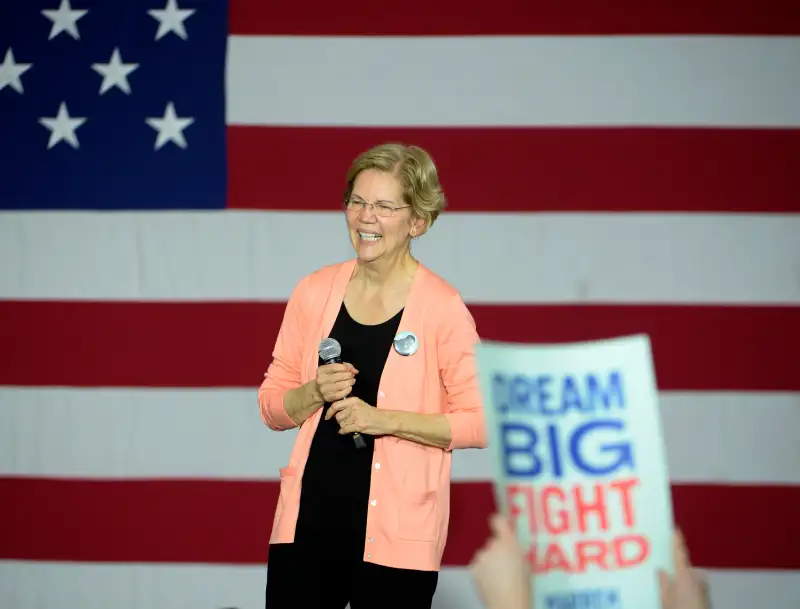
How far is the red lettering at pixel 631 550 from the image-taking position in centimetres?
66

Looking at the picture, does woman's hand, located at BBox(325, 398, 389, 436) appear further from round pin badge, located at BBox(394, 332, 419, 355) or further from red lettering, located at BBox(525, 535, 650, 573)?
red lettering, located at BBox(525, 535, 650, 573)

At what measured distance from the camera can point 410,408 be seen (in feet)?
5.11

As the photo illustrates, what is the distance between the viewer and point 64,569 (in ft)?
8.49

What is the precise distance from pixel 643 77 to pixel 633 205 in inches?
13.0

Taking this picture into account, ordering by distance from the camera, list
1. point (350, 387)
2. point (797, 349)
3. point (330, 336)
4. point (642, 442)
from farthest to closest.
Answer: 1. point (797, 349)
2. point (330, 336)
3. point (350, 387)
4. point (642, 442)

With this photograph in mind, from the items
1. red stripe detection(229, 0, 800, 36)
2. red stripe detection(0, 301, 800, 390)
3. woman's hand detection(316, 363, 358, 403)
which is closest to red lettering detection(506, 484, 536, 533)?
woman's hand detection(316, 363, 358, 403)

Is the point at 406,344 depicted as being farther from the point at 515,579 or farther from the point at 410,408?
the point at 515,579

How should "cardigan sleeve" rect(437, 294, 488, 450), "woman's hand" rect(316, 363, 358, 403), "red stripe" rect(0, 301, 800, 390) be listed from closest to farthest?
"woman's hand" rect(316, 363, 358, 403) < "cardigan sleeve" rect(437, 294, 488, 450) < "red stripe" rect(0, 301, 800, 390)

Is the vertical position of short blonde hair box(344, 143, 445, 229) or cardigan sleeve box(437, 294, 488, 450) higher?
short blonde hair box(344, 143, 445, 229)

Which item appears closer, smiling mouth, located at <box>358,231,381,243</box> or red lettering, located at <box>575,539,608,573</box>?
red lettering, located at <box>575,539,608,573</box>

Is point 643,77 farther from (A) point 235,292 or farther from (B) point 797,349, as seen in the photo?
(A) point 235,292

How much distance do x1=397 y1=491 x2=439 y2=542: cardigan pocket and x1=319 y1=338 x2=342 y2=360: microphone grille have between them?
249mm

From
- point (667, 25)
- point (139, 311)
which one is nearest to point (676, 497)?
point (667, 25)

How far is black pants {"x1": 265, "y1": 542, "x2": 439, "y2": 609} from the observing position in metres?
1.50
